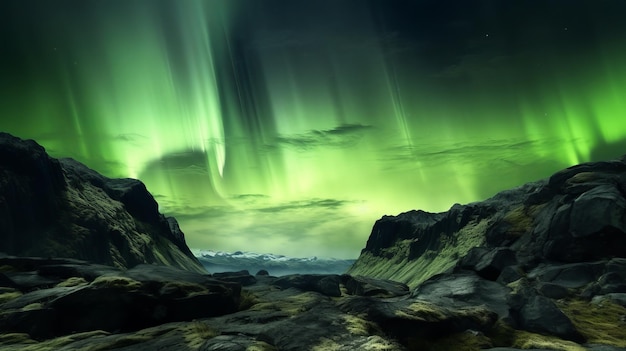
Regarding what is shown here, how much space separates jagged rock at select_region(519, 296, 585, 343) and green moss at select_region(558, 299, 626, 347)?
3.26 ft

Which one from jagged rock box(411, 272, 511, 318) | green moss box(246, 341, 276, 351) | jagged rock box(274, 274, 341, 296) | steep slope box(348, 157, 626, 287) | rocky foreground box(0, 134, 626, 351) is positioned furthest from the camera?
jagged rock box(274, 274, 341, 296)

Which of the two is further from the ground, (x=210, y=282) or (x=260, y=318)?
(x=210, y=282)

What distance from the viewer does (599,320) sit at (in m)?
26.8

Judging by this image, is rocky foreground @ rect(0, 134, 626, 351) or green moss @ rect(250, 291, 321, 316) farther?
green moss @ rect(250, 291, 321, 316)

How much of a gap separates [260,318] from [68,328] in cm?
1270

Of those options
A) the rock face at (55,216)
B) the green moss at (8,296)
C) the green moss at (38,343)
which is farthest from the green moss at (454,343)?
the rock face at (55,216)

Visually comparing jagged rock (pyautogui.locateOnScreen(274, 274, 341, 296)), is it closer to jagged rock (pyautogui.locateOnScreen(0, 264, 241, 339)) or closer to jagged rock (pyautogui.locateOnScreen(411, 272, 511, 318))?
jagged rock (pyautogui.locateOnScreen(411, 272, 511, 318))

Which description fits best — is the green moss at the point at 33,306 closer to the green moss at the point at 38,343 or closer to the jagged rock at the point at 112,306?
the jagged rock at the point at 112,306

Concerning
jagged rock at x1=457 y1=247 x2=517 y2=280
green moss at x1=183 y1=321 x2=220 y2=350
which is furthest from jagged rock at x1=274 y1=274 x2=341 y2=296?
green moss at x1=183 y1=321 x2=220 y2=350

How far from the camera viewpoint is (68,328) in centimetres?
2555

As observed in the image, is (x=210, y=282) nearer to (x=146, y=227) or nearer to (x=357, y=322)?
(x=357, y=322)

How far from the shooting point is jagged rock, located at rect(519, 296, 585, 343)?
21.7 meters

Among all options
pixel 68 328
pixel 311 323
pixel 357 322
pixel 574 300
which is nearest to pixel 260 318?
pixel 311 323

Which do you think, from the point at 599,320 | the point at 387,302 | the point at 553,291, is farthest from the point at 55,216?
the point at 599,320
